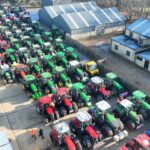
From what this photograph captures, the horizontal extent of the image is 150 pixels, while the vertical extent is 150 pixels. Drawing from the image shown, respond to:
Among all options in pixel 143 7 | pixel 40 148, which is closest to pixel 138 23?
pixel 143 7

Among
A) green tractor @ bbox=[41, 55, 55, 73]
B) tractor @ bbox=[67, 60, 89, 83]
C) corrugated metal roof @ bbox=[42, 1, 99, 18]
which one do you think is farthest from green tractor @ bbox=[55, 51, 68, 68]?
corrugated metal roof @ bbox=[42, 1, 99, 18]

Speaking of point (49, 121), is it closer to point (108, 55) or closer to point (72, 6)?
point (108, 55)

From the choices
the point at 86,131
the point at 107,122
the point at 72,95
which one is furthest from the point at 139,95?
the point at 86,131

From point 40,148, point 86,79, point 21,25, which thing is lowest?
point 40,148

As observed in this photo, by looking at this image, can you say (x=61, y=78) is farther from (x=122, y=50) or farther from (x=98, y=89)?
(x=122, y=50)

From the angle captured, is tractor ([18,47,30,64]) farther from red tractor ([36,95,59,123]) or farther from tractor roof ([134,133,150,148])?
tractor roof ([134,133,150,148])

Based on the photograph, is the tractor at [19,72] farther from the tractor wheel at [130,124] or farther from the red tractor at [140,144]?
the red tractor at [140,144]

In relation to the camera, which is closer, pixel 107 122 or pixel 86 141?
pixel 86 141
